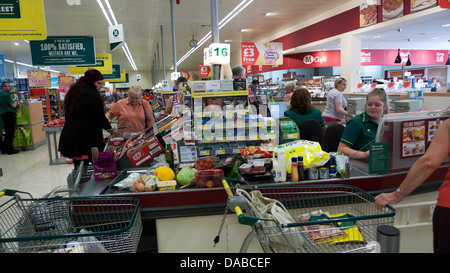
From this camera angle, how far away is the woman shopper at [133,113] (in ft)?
16.7

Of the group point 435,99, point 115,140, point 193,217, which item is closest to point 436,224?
point 193,217

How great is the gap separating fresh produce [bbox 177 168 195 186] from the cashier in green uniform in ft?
4.64

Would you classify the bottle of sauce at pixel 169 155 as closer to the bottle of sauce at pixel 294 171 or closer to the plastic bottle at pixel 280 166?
the plastic bottle at pixel 280 166

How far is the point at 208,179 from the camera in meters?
2.43

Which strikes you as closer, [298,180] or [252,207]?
[252,207]

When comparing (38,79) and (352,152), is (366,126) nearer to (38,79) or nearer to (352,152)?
(352,152)

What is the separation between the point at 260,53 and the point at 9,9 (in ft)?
32.9

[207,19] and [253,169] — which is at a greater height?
[207,19]

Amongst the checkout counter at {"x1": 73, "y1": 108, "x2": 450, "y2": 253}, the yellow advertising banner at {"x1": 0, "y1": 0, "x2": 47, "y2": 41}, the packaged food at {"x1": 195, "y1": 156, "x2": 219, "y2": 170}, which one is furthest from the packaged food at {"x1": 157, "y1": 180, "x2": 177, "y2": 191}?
the yellow advertising banner at {"x1": 0, "y1": 0, "x2": 47, "y2": 41}

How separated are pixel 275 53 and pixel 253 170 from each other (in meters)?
12.5

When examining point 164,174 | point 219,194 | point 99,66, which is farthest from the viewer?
point 99,66

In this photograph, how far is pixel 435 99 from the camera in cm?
718

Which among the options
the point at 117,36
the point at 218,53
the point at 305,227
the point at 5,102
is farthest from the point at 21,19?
the point at 305,227
